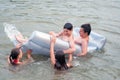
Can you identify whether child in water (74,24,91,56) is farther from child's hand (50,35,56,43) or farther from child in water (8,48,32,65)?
child in water (8,48,32,65)

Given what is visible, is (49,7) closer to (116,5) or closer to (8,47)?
(116,5)

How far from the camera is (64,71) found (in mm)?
6695

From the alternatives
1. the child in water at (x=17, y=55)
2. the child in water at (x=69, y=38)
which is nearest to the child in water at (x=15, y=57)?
the child in water at (x=17, y=55)

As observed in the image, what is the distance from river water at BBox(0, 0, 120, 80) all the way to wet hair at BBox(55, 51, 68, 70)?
0.43 ft

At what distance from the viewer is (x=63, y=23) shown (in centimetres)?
984

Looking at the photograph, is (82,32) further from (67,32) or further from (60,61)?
(60,61)

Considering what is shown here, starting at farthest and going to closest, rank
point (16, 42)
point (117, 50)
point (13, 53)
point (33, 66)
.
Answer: point (117, 50) < point (16, 42) < point (33, 66) < point (13, 53)

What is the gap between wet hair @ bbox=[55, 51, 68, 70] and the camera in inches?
252

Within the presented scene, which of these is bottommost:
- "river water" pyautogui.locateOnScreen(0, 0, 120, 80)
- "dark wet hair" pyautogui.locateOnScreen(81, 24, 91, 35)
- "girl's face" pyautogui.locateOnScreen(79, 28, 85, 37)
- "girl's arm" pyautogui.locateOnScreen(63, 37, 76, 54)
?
"river water" pyautogui.locateOnScreen(0, 0, 120, 80)

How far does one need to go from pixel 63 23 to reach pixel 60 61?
349 centimetres

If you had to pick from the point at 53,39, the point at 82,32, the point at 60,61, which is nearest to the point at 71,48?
the point at 53,39

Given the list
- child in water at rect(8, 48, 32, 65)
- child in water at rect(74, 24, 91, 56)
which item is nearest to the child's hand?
child in water at rect(8, 48, 32, 65)

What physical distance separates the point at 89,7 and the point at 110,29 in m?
2.27

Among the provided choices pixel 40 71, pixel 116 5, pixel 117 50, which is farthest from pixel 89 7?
pixel 40 71
